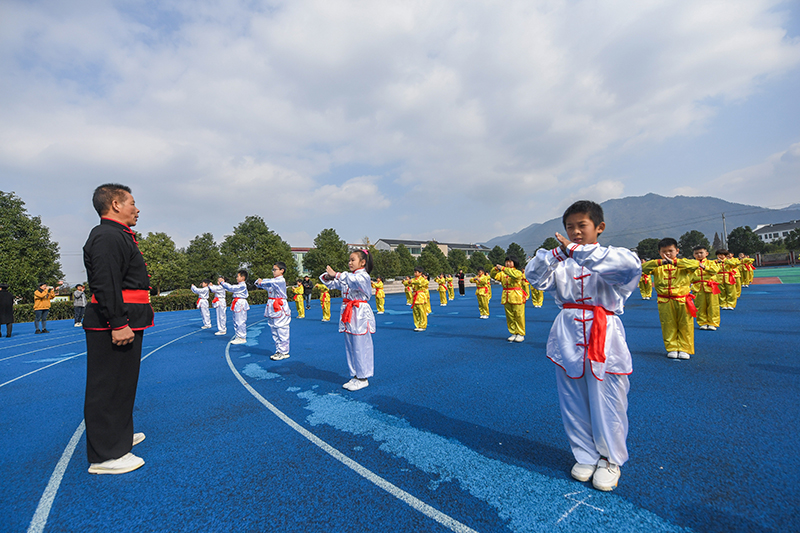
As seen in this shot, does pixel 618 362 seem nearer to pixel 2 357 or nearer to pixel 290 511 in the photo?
pixel 290 511

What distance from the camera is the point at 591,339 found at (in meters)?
2.56

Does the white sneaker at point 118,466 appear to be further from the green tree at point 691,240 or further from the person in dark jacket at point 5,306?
the green tree at point 691,240

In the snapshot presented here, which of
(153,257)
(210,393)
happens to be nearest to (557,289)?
(210,393)

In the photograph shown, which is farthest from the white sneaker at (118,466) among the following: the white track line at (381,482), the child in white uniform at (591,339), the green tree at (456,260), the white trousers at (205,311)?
the green tree at (456,260)

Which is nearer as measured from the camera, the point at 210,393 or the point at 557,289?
the point at 557,289

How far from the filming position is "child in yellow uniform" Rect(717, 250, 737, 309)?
39.6 feet

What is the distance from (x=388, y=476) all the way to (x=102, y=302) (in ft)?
9.48

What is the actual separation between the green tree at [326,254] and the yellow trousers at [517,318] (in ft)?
119

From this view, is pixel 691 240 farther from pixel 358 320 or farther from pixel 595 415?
pixel 595 415

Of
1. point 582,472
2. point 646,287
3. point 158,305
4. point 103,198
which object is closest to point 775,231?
point 646,287

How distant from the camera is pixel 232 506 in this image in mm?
2535

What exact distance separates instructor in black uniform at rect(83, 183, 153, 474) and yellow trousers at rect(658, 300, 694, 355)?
7908 millimetres

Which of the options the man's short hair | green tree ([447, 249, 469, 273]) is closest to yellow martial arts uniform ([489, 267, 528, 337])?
the man's short hair

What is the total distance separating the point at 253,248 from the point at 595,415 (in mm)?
46207
